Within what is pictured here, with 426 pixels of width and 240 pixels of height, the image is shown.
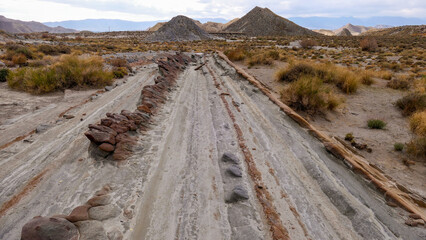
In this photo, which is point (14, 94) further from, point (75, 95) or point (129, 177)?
point (129, 177)

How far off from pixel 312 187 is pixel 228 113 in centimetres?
357

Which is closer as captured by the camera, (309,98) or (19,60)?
(309,98)

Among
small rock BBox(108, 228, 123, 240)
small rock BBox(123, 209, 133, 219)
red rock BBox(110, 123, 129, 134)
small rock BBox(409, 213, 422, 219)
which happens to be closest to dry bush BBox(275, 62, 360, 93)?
small rock BBox(409, 213, 422, 219)

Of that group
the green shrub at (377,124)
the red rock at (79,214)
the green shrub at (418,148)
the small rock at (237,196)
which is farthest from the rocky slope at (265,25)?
the red rock at (79,214)

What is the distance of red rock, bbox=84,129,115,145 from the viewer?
14.0ft

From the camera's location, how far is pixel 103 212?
115 inches

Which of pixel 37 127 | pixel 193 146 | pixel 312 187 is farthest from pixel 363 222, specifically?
pixel 37 127

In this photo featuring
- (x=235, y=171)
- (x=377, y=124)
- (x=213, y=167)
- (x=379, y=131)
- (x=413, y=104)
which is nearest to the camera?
(x=235, y=171)

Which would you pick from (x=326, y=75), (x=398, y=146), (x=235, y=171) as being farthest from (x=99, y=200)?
(x=326, y=75)

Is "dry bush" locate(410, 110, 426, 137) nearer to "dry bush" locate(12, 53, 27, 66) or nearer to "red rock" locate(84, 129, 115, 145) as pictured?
"red rock" locate(84, 129, 115, 145)

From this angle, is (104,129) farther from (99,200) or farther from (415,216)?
(415,216)

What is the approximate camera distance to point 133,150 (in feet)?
14.7

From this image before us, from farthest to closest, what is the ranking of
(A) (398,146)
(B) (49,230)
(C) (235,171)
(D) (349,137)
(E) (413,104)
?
(E) (413,104)
(D) (349,137)
(A) (398,146)
(C) (235,171)
(B) (49,230)

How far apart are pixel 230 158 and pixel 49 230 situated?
286 centimetres
